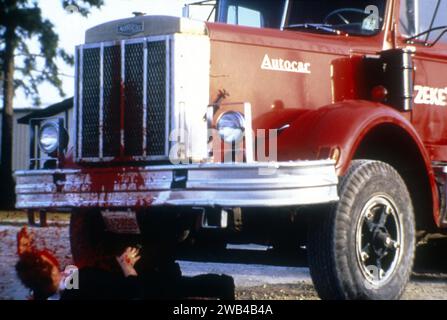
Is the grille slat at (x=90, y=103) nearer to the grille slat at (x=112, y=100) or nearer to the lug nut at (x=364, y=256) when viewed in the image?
the grille slat at (x=112, y=100)

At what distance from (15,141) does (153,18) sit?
28209 millimetres

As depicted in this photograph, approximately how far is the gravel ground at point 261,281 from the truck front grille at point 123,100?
1.20m

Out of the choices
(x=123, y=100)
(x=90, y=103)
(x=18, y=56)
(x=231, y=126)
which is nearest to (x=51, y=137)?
(x=90, y=103)

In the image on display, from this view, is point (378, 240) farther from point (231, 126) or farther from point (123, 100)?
point (123, 100)

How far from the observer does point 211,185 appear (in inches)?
182

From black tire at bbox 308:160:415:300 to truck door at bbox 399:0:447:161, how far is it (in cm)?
107

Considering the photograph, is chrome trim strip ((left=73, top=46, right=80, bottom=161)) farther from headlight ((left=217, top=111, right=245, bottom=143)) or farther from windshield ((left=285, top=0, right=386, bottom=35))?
windshield ((left=285, top=0, right=386, bottom=35))

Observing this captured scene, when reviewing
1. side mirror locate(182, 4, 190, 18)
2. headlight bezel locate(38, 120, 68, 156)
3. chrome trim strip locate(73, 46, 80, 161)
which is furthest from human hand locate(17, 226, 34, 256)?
side mirror locate(182, 4, 190, 18)

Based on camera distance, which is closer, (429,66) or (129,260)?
(129,260)

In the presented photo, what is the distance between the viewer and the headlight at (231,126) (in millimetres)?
4977

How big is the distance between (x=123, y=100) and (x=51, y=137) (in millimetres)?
736

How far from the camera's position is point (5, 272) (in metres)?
7.91
